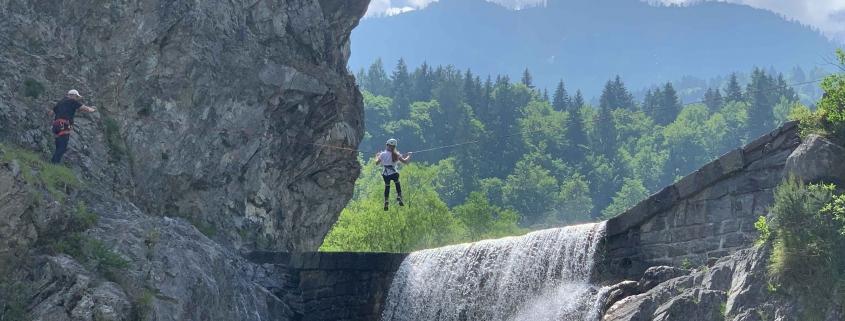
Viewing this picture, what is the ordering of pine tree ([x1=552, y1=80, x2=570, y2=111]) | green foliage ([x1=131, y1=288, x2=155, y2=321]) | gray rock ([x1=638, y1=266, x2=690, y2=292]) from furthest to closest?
1. pine tree ([x1=552, y1=80, x2=570, y2=111])
2. gray rock ([x1=638, y1=266, x2=690, y2=292])
3. green foliage ([x1=131, y1=288, x2=155, y2=321])

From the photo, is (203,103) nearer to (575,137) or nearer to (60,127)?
(60,127)

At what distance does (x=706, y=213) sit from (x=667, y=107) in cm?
12771

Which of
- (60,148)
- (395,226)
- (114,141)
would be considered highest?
(114,141)

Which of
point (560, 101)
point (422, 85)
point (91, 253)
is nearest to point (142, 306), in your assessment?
point (91, 253)

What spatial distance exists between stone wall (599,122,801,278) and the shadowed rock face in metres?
10.4

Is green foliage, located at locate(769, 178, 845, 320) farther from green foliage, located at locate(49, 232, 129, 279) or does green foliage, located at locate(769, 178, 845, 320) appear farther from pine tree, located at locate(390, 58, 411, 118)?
pine tree, located at locate(390, 58, 411, 118)

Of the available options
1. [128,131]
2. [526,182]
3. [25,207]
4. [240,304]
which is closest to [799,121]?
[240,304]

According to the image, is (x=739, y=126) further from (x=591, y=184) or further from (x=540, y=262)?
(x=540, y=262)

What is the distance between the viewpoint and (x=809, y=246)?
501 inches

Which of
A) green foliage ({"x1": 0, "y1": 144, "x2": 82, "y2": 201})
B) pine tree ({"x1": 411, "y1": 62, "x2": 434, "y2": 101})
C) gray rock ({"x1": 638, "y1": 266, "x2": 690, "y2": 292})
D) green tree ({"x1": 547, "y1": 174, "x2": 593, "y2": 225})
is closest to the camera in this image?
green foliage ({"x1": 0, "y1": 144, "x2": 82, "y2": 201})

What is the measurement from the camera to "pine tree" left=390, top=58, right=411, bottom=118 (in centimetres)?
13851

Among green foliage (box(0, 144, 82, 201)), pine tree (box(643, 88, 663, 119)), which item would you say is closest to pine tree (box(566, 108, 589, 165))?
pine tree (box(643, 88, 663, 119))

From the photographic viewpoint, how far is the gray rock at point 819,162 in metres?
13.7

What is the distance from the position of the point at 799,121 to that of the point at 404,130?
110 m
